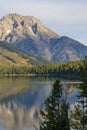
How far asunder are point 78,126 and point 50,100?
17.2 ft

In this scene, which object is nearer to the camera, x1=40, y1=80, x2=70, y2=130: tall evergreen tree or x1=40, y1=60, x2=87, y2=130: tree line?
x1=40, y1=60, x2=87, y2=130: tree line

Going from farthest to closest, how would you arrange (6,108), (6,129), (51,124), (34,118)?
1. (6,108)
2. (34,118)
3. (6,129)
4. (51,124)

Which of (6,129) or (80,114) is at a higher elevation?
(80,114)

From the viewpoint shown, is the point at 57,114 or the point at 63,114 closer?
the point at 63,114

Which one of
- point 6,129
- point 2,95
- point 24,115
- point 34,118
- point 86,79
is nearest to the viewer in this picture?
point 86,79

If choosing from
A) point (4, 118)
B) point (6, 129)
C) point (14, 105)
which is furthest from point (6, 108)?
point (6, 129)

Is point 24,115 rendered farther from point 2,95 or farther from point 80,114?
point 80,114

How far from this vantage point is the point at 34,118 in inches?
4574

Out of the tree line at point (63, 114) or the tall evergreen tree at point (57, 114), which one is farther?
the tall evergreen tree at point (57, 114)

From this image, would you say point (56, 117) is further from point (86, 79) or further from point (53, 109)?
point (86, 79)

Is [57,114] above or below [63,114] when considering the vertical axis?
Answer: below

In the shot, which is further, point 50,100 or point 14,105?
point 14,105

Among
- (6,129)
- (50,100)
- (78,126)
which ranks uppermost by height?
(50,100)

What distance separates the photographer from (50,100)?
1977 inches
